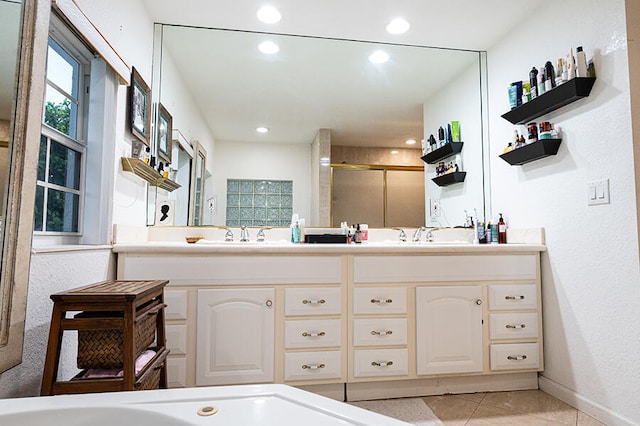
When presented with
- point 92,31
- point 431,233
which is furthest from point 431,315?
point 92,31

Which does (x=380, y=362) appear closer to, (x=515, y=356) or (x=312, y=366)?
(x=312, y=366)

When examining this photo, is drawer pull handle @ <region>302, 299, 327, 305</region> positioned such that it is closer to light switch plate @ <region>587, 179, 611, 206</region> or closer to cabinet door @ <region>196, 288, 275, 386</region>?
cabinet door @ <region>196, 288, 275, 386</region>

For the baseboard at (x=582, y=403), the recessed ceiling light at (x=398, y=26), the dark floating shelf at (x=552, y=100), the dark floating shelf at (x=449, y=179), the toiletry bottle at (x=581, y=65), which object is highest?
the recessed ceiling light at (x=398, y=26)

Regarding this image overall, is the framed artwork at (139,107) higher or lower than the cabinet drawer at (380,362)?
higher

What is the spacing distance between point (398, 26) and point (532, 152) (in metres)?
1.17

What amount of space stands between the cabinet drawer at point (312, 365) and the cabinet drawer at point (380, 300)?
0.27 meters

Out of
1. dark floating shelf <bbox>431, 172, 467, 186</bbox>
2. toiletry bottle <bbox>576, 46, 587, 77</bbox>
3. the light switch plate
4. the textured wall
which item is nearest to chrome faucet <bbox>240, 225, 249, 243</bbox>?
the textured wall

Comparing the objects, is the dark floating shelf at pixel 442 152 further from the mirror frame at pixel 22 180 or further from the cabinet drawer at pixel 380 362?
the mirror frame at pixel 22 180

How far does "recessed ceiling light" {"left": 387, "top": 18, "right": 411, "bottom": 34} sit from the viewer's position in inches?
88.9

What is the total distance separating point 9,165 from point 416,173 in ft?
7.48

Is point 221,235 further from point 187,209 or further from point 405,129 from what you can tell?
point 405,129

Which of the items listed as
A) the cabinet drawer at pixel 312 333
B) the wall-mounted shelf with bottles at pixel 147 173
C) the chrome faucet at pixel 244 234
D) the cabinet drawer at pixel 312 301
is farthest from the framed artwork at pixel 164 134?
the cabinet drawer at pixel 312 333

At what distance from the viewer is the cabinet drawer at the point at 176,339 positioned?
67.2 inches

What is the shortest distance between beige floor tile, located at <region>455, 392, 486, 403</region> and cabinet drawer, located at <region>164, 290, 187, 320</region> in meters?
1.57
